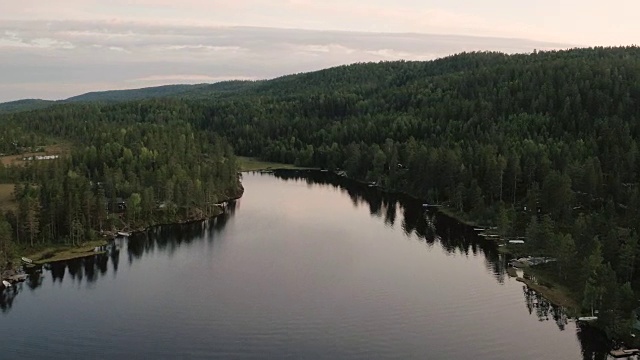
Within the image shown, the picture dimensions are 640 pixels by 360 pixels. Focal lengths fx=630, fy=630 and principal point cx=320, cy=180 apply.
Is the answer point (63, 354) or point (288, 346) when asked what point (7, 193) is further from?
point (288, 346)

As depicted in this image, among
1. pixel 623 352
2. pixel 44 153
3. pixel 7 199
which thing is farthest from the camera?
pixel 44 153

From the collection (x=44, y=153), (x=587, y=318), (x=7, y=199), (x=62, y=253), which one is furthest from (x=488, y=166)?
(x=44, y=153)

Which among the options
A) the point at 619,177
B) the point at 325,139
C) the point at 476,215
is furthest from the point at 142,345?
the point at 325,139

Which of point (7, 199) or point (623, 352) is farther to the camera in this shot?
point (7, 199)

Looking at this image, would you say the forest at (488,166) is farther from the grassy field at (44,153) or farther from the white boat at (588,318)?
the grassy field at (44,153)

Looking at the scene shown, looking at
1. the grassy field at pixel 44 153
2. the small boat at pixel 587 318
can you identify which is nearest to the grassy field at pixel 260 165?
the grassy field at pixel 44 153

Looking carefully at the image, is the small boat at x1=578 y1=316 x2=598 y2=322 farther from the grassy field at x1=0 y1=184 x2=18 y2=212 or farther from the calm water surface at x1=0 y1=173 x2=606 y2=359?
the grassy field at x1=0 y1=184 x2=18 y2=212

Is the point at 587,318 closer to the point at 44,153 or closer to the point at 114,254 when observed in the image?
the point at 114,254
